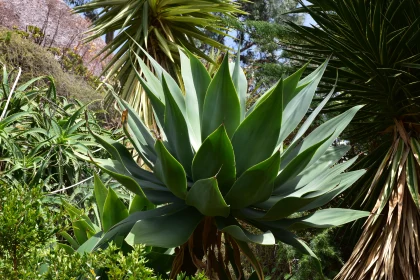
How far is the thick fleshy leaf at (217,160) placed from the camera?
1547mm

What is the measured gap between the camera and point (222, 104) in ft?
5.75

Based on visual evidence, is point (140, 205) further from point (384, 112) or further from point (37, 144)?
point (384, 112)

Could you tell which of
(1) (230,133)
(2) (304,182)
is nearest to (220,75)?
(1) (230,133)

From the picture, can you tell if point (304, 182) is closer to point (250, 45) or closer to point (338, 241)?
point (338, 241)

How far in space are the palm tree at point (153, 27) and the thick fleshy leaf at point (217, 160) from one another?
489cm

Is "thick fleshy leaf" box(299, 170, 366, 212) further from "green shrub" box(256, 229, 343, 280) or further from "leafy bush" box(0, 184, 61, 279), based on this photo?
"green shrub" box(256, 229, 343, 280)

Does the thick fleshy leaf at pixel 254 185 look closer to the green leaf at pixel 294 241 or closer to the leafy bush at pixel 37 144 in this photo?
the green leaf at pixel 294 241

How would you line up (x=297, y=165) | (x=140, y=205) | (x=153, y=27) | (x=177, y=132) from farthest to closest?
(x=153, y=27) < (x=140, y=205) < (x=177, y=132) < (x=297, y=165)

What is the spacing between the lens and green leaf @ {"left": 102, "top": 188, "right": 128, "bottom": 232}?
5.90 feet

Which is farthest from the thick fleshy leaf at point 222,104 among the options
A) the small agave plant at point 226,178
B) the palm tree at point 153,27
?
the palm tree at point 153,27

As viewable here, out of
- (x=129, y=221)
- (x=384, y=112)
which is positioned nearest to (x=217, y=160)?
(x=129, y=221)

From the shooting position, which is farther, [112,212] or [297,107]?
[297,107]

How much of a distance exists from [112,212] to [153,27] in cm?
540

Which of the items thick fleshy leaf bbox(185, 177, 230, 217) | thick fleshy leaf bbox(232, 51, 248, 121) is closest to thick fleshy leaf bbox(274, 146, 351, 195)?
thick fleshy leaf bbox(185, 177, 230, 217)
